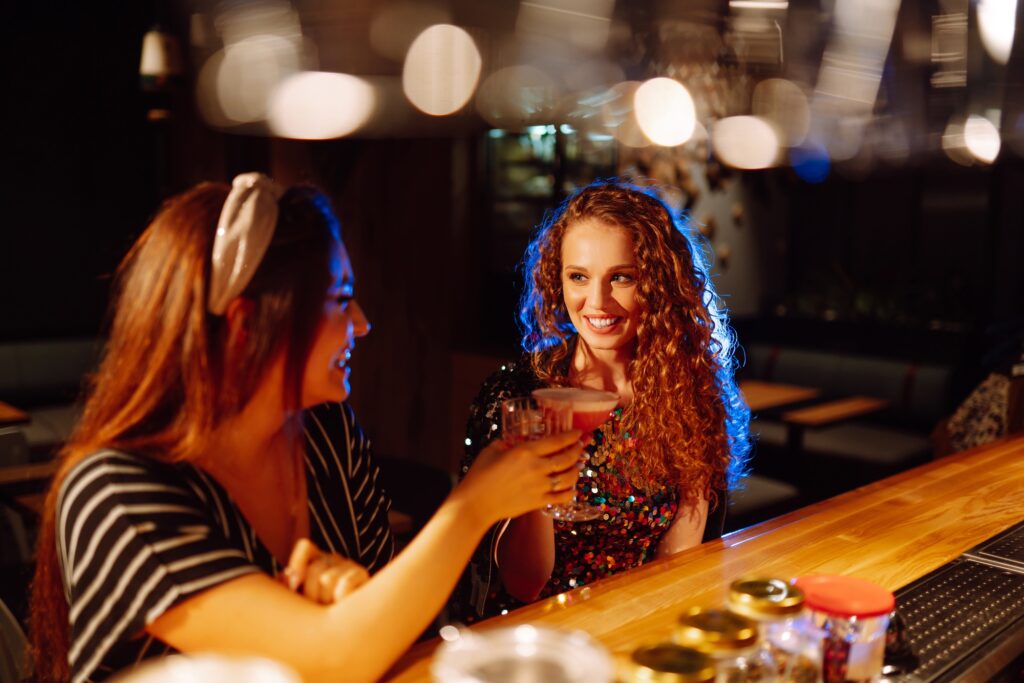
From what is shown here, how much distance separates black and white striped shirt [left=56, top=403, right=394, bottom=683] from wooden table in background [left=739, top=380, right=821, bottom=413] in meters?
4.66

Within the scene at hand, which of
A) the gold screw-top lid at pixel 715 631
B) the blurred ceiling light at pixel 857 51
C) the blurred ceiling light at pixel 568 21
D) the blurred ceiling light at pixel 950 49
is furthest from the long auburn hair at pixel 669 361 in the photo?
the blurred ceiling light at pixel 950 49

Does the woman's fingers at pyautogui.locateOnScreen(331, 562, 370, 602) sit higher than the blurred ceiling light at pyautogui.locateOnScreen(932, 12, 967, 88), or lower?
lower

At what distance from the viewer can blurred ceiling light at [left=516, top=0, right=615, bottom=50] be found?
212 centimetres

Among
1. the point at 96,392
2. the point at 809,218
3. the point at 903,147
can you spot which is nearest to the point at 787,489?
the point at 96,392

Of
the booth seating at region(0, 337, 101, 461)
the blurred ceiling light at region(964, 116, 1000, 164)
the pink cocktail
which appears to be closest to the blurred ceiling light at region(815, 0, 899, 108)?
the pink cocktail

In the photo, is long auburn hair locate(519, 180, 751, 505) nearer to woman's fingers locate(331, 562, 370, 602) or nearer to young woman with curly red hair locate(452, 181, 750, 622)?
young woman with curly red hair locate(452, 181, 750, 622)

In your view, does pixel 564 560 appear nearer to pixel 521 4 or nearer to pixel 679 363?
pixel 679 363

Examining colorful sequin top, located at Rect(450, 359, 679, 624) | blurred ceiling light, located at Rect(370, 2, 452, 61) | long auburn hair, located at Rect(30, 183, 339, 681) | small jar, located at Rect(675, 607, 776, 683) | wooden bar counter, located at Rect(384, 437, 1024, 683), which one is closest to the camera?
small jar, located at Rect(675, 607, 776, 683)

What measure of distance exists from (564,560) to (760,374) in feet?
19.2

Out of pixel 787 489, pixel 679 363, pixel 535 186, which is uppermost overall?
pixel 535 186

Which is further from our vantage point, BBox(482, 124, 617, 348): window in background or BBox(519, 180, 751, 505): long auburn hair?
BBox(482, 124, 617, 348): window in background

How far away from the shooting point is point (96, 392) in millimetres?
1289

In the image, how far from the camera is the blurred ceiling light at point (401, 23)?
6.77 ft

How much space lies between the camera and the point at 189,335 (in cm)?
119
